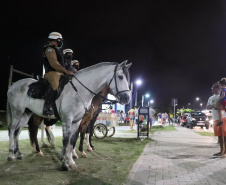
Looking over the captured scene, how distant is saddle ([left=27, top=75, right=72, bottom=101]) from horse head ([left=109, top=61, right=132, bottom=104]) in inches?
40.8

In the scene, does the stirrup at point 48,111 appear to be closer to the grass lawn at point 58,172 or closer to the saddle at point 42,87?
the saddle at point 42,87

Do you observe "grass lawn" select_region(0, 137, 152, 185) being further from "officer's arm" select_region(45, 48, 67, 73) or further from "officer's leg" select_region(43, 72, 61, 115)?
"officer's arm" select_region(45, 48, 67, 73)

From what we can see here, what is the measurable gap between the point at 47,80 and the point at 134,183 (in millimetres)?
3021

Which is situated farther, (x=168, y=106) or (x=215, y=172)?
(x=168, y=106)

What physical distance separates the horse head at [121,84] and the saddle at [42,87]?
1.04m

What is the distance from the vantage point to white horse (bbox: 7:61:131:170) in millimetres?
5109

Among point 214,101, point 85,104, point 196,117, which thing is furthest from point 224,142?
point 196,117

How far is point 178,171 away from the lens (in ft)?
16.5

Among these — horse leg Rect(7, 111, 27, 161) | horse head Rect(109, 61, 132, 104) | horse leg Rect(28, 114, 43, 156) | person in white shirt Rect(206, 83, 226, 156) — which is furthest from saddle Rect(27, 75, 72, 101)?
person in white shirt Rect(206, 83, 226, 156)

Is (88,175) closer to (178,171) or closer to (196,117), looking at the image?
(178,171)

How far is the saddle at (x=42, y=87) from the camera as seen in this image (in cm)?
533

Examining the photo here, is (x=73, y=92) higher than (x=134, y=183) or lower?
higher

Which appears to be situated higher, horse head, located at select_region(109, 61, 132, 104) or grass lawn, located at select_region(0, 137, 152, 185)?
horse head, located at select_region(109, 61, 132, 104)

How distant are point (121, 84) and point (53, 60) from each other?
5.28 ft
